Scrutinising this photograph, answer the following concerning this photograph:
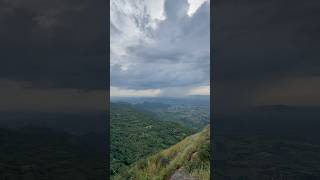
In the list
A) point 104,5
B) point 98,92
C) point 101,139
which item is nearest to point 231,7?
point 104,5

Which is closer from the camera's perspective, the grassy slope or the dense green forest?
the grassy slope

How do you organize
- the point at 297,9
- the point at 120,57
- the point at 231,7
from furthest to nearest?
the point at 120,57 → the point at 231,7 → the point at 297,9

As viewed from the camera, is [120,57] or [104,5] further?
[120,57]

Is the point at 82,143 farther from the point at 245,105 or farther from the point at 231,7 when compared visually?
the point at 231,7

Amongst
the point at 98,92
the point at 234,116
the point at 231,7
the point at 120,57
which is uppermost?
the point at 231,7
